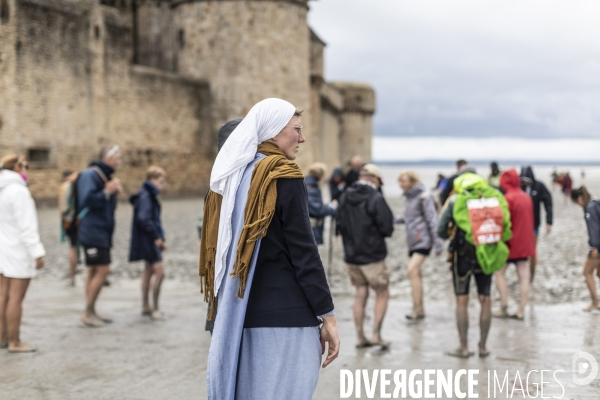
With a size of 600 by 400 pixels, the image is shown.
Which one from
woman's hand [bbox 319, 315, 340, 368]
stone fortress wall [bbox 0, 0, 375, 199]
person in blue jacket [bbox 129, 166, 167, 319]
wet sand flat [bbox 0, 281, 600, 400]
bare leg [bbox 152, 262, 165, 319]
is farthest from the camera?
stone fortress wall [bbox 0, 0, 375, 199]

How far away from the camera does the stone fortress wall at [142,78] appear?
2464 cm

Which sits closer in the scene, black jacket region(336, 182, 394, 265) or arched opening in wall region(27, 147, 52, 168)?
black jacket region(336, 182, 394, 265)

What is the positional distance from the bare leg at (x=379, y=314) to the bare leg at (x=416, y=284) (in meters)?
1.17

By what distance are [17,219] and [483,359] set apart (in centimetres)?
401

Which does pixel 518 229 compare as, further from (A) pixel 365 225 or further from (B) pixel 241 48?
(B) pixel 241 48

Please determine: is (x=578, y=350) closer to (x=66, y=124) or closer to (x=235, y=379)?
(x=235, y=379)

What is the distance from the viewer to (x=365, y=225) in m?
7.02

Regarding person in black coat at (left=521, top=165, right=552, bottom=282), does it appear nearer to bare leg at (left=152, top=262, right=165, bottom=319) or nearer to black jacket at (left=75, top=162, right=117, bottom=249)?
bare leg at (left=152, top=262, right=165, bottom=319)

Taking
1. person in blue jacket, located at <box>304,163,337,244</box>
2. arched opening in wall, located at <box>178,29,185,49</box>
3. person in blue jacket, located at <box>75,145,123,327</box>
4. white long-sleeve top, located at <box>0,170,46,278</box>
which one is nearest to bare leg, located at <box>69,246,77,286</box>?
person in blue jacket, located at <box>75,145,123,327</box>

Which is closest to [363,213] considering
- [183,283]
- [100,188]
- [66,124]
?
[100,188]

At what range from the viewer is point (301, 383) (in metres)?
3.41

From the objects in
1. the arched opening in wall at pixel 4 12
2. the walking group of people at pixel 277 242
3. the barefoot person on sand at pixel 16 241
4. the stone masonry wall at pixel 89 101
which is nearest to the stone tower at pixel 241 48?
the stone masonry wall at pixel 89 101

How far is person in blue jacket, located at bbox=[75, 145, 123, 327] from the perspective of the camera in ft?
25.4

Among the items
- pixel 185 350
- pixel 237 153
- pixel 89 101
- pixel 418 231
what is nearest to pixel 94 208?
pixel 185 350
